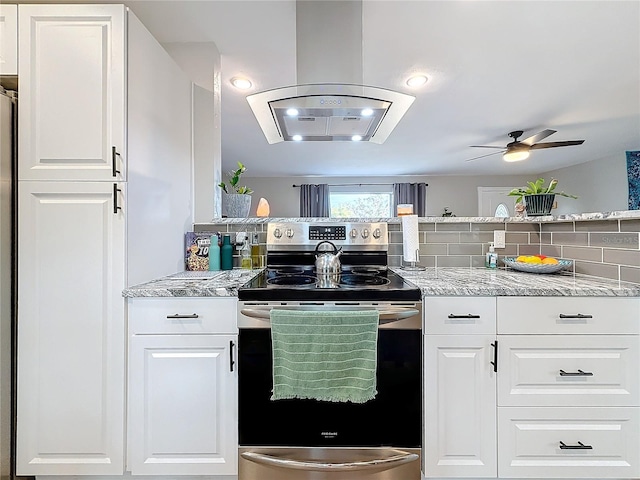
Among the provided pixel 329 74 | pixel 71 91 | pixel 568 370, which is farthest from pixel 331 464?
pixel 71 91

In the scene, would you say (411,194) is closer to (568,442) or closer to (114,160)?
(568,442)

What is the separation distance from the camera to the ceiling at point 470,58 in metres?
1.76

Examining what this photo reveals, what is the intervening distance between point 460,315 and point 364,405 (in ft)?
1.74

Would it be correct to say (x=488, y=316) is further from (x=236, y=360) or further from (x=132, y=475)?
(x=132, y=475)

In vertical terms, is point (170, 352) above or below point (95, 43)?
below

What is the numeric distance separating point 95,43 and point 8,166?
1.96 ft

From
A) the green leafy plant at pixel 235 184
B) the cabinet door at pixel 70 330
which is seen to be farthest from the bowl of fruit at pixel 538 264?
the cabinet door at pixel 70 330

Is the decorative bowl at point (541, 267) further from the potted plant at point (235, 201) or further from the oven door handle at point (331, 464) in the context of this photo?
the potted plant at point (235, 201)

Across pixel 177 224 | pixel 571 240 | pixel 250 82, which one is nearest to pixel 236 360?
pixel 177 224

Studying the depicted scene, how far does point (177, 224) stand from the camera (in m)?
1.81

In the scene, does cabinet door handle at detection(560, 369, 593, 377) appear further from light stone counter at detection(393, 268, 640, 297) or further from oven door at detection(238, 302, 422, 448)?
oven door at detection(238, 302, 422, 448)

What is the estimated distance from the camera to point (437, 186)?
6.57 meters

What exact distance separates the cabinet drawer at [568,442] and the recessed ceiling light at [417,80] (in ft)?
7.42

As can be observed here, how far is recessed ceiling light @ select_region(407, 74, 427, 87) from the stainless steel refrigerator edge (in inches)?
94.2
